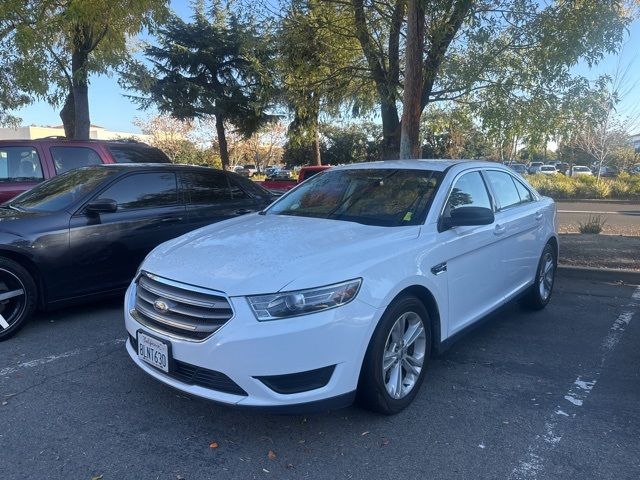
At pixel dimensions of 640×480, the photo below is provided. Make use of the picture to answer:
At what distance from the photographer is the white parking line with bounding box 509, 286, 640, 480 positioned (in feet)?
9.25

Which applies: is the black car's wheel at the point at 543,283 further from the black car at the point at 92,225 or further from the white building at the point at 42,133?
the white building at the point at 42,133

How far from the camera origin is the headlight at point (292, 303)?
278 cm

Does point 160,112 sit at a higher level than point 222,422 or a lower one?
higher

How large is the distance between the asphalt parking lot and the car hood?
750mm

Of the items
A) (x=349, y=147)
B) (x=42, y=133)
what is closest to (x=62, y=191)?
(x=349, y=147)

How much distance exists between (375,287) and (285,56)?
24.6 ft

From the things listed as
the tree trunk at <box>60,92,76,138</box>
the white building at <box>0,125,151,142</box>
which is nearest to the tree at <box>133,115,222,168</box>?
the white building at <box>0,125,151,142</box>

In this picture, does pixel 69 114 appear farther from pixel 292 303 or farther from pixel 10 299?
pixel 292 303

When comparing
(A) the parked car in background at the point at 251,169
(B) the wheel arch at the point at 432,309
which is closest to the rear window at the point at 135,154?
(B) the wheel arch at the point at 432,309

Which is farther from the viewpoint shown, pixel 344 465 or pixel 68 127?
pixel 68 127

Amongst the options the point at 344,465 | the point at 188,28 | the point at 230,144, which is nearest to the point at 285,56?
the point at 344,465

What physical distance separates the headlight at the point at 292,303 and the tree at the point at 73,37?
8428 millimetres

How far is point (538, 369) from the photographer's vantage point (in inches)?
164

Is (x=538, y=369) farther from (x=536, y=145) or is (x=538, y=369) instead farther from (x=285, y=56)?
(x=285, y=56)
